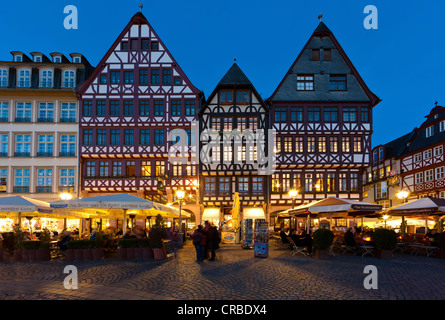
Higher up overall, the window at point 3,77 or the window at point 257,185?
the window at point 3,77

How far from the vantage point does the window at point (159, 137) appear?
3294cm

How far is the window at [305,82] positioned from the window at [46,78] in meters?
21.6

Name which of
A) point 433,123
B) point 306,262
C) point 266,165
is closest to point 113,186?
point 266,165

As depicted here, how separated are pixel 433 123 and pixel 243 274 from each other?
34.3 meters

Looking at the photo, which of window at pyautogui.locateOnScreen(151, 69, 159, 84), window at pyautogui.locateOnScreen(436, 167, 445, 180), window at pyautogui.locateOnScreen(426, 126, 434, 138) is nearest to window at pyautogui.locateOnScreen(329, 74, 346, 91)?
window at pyautogui.locateOnScreen(426, 126, 434, 138)

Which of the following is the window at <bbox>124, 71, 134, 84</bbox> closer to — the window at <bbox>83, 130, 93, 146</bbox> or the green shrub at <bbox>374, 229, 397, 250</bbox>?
the window at <bbox>83, 130, 93, 146</bbox>

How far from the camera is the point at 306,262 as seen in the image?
14.1 metres

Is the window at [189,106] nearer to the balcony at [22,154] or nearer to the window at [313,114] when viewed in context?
the window at [313,114]

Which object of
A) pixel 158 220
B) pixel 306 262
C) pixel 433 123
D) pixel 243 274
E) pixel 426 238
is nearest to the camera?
pixel 243 274

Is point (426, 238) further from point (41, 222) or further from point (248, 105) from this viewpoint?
point (41, 222)

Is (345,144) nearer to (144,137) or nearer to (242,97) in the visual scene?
(242,97)

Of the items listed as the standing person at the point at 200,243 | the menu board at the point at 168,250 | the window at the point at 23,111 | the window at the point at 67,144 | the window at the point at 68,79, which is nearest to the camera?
the standing person at the point at 200,243

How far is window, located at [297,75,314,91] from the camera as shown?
112ft

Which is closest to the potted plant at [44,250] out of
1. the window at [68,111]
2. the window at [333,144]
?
the window at [68,111]
